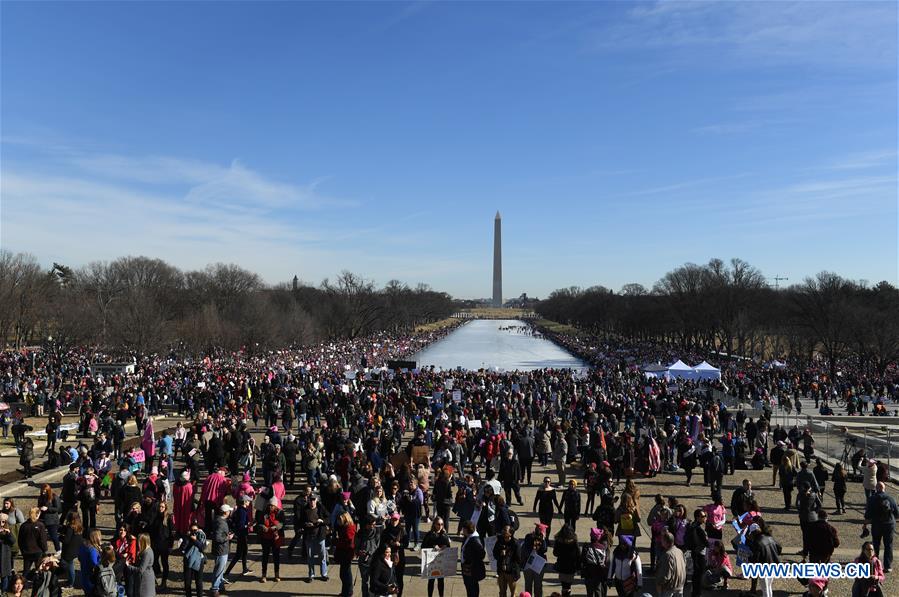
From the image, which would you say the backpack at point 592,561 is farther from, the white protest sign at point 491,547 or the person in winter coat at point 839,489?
the person in winter coat at point 839,489

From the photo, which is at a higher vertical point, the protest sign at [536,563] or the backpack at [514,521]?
the backpack at [514,521]

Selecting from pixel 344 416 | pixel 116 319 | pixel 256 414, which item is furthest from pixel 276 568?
pixel 116 319

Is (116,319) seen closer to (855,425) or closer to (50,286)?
(50,286)

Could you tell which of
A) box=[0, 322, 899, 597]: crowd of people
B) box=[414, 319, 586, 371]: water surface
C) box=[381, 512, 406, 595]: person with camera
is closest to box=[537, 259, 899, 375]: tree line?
box=[414, 319, 586, 371]: water surface

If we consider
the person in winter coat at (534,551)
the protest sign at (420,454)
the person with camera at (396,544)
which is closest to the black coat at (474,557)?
the person in winter coat at (534,551)

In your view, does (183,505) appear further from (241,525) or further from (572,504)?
(572,504)

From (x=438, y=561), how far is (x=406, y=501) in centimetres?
268

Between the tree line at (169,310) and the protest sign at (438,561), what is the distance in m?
43.1

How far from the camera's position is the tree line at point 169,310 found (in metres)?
53.3

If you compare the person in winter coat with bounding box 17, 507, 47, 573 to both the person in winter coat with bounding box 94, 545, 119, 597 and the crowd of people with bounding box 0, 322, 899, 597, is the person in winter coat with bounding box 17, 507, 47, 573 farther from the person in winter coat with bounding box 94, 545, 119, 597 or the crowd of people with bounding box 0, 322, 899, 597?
the person in winter coat with bounding box 94, 545, 119, 597

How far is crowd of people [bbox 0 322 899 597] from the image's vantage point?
8688mm

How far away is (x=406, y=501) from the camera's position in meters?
11.5

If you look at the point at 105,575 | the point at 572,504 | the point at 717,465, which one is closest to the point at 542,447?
the point at 717,465

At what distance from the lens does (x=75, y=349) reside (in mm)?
55844
